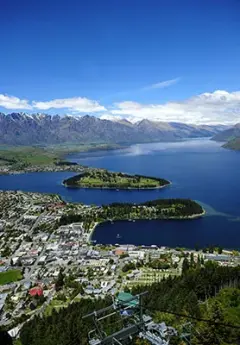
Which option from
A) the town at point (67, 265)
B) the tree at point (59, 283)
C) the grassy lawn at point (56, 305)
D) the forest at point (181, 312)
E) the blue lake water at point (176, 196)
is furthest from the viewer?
the blue lake water at point (176, 196)

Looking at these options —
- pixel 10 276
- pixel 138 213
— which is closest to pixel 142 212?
pixel 138 213

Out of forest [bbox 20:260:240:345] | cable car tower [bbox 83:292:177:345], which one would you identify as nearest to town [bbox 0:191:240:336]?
forest [bbox 20:260:240:345]

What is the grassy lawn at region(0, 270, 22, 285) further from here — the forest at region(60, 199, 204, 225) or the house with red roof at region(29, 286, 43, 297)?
the forest at region(60, 199, 204, 225)

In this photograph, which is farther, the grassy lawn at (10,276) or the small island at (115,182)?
the small island at (115,182)

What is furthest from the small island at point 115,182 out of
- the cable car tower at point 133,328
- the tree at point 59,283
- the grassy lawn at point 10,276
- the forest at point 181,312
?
the cable car tower at point 133,328

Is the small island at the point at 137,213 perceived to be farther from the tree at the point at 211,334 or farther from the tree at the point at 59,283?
the tree at the point at 211,334

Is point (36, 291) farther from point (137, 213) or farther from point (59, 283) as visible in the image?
→ point (137, 213)
